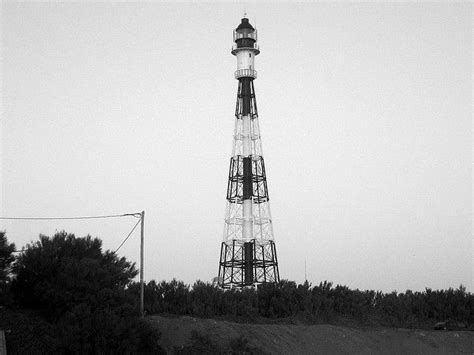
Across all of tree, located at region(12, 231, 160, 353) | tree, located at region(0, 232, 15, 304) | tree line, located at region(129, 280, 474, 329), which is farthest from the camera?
tree line, located at region(129, 280, 474, 329)

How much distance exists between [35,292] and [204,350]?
19.7ft

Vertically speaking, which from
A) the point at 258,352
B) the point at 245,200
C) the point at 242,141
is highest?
the point at 242,141

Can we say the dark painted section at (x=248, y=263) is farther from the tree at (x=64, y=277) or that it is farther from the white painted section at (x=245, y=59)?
the tree at (x=64, y=277)

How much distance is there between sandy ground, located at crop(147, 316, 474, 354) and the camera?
2256cm

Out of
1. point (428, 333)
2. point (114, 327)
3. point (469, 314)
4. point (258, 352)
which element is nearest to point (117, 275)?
point (114, 327)

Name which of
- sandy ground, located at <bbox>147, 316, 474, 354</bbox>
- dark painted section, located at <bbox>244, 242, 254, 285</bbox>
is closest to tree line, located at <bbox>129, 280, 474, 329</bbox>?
sandy ground, located at <bbox>147, 316, 474, 354</bbox>

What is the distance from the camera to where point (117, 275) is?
979 inches

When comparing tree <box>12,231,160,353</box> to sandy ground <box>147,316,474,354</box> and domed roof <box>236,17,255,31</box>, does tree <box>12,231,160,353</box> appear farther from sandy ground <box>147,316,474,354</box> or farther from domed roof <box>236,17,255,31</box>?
domed roof <box>236,17,255,31</box>

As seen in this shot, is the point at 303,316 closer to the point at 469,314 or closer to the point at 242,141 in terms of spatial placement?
the point at 469,314

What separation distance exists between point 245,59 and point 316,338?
2433cm

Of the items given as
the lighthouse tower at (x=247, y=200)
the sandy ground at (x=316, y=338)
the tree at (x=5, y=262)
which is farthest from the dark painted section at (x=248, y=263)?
the tree at (x=5, y=262)

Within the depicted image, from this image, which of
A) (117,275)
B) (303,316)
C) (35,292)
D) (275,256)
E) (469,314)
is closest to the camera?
(35,292)

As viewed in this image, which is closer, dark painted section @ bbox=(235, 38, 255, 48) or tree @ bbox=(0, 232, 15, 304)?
tree @ bbox=(0, 232, 15, 304)

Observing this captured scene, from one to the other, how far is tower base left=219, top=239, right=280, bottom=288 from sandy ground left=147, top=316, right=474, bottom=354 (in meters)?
15.9
